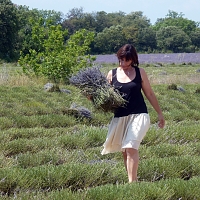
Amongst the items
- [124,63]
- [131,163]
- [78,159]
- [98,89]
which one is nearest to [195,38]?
[78,159]

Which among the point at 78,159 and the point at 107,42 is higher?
the point at 78,159

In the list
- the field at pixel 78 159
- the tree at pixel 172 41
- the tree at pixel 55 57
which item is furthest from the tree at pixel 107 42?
the field at pixel 78 159

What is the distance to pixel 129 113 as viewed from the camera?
614cm

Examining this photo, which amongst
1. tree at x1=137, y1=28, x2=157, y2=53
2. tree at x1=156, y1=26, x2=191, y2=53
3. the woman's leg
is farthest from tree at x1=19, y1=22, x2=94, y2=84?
tree at x1=156, y1=26, x2=191, y2=53

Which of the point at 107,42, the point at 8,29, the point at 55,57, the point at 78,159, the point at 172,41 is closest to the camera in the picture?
the point at 78,159

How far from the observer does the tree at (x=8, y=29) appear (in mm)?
62344

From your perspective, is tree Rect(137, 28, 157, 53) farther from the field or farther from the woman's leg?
the woman's leg

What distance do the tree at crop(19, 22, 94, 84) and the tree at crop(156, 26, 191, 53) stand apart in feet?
→ 233

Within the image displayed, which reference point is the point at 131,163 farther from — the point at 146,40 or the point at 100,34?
the point at 146,40

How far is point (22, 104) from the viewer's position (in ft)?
42.9

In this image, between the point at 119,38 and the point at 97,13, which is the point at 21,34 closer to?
the point at 119,38

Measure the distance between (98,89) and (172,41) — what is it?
8639cm

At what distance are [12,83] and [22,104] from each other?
4.45 meters

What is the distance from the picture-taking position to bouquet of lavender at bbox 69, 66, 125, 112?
6.04m
